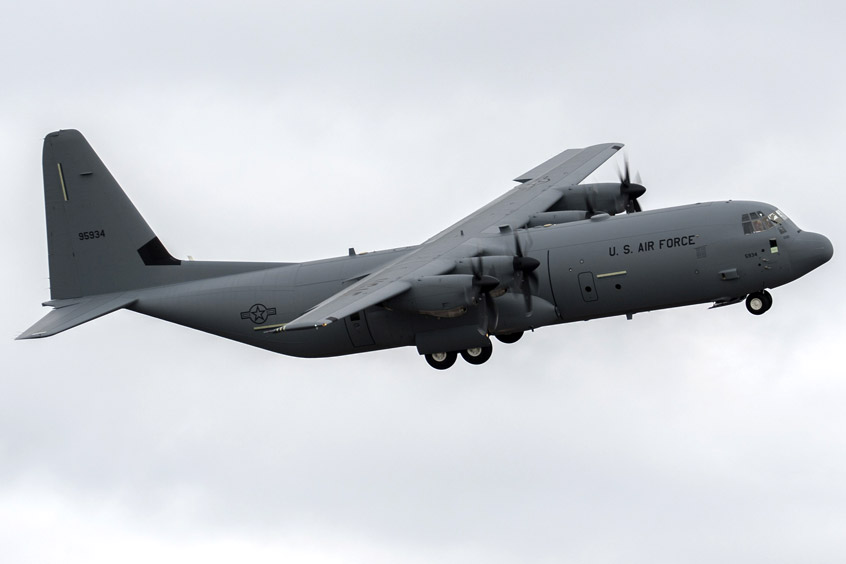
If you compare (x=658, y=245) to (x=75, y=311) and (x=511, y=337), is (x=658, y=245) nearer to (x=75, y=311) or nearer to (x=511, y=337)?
(x=511, y=337)

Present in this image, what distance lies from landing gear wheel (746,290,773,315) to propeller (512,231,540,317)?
6.37 meters

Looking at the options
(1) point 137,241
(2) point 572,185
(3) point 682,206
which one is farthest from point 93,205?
(3) point 682,206

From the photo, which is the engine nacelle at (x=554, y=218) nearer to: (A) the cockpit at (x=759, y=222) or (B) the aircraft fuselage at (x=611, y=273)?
(B) the aircraft fuselage at (x=611, y=273)

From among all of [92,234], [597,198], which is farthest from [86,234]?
[597,198]

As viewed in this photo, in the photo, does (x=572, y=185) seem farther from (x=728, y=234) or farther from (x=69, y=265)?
(x=69, y=265)

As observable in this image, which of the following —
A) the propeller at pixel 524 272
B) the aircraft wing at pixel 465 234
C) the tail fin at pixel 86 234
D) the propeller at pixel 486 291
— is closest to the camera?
the aircraft wing at pixel 465 234

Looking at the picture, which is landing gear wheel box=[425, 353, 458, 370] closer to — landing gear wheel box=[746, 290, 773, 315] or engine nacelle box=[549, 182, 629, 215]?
engine nacelle box=[549, 182, 629, 215]

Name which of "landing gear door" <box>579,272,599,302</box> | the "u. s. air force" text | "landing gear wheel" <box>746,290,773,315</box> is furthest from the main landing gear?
"landing gear wheel" <box>746,290,773,315</box>

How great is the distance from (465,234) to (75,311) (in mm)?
12326

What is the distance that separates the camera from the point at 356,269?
124 ft

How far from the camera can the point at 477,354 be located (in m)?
37.6

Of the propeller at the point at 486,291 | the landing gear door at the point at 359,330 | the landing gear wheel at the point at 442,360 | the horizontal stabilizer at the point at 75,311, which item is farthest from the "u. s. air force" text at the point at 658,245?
the horizontal stabilizer at the point at 75,311

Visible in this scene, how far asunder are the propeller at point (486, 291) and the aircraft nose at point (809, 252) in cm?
850

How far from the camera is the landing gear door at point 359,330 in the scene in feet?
121
